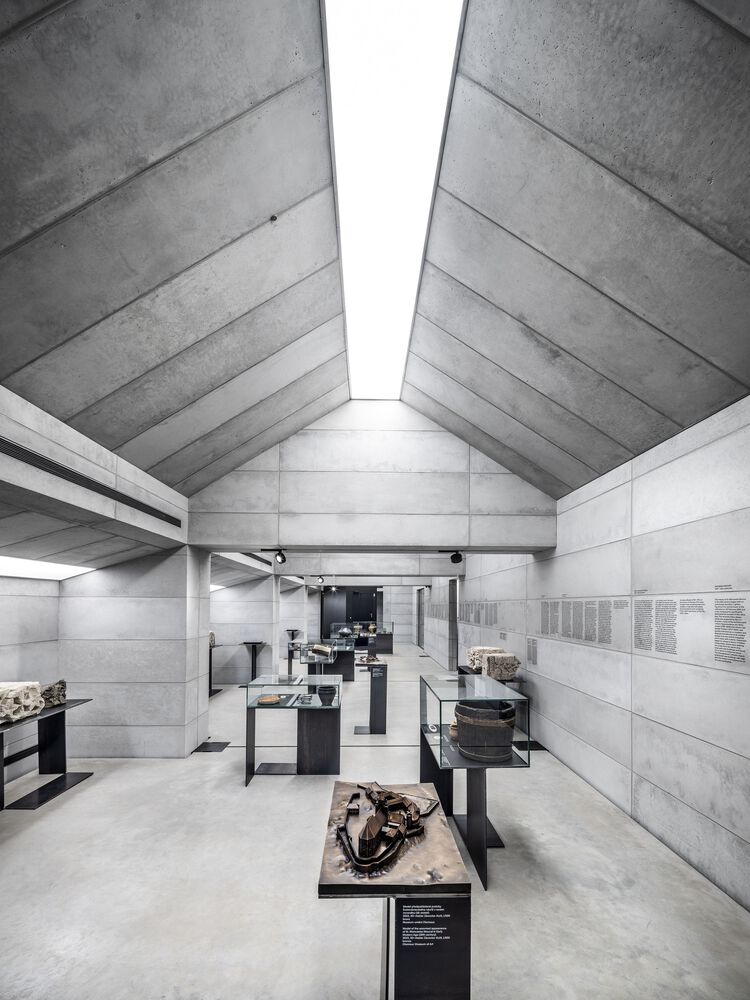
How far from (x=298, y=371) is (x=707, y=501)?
4.66 meters

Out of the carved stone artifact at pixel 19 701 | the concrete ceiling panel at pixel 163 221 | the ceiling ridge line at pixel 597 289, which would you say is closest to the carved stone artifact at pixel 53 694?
the carved stone artifact at pixel 19 701

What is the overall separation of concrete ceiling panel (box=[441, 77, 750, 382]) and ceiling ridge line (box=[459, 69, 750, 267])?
2 cm

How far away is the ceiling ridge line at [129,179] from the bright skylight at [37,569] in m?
5.03

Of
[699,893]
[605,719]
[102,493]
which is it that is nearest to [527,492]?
[605,719]

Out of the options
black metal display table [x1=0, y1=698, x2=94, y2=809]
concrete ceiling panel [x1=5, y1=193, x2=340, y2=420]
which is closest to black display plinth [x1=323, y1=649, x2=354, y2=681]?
black metal display table [x1=0, y1=698, x2=94, y2=809]

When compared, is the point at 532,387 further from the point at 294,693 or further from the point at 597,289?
the point at 294,693

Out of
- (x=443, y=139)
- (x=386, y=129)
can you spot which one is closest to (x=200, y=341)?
(x=386, y=129)

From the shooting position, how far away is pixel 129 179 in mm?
3203

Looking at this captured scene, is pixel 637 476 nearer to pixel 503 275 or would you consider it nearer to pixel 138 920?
pixel 503 275

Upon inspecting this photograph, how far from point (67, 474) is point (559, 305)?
449cm

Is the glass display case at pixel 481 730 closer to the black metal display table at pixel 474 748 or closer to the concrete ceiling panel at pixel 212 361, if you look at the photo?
the black metal display table at pixel 474 748

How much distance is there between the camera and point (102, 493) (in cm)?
568

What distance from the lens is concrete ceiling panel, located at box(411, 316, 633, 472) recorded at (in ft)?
21.0

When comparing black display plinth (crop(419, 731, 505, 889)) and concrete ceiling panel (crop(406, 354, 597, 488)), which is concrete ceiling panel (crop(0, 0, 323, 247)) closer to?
concrete ceiling panel (crop(406, 354, 597, 488))
